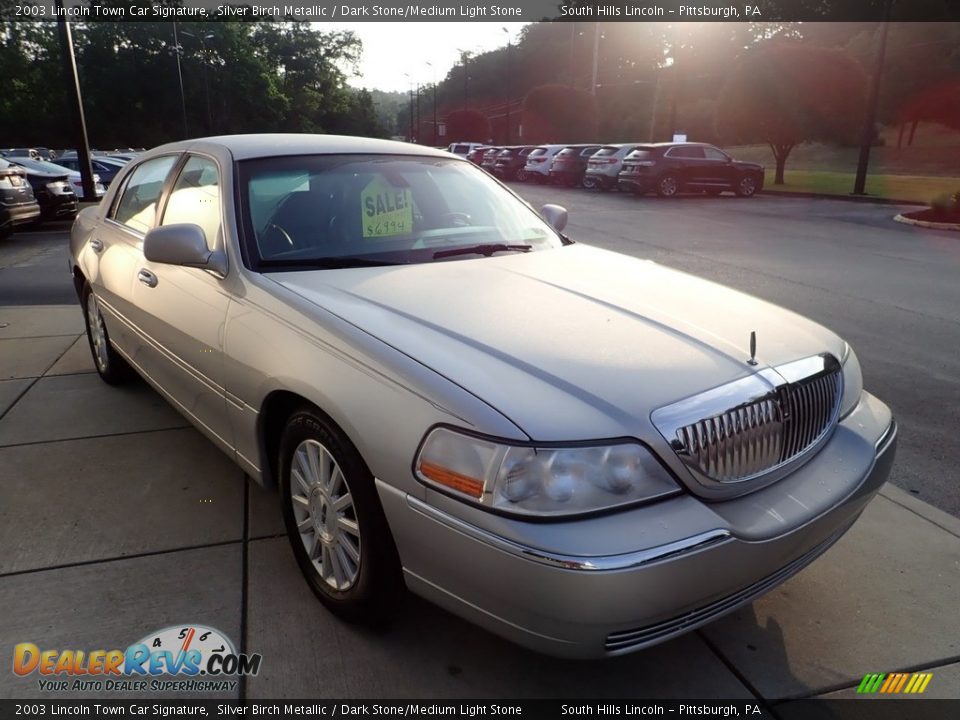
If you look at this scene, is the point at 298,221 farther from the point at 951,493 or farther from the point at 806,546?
the point at 951,493

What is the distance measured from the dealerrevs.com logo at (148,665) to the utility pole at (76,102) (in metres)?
15.2

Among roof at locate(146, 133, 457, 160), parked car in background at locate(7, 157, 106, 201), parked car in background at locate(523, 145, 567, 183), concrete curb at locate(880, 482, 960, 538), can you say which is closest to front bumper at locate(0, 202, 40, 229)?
parked car in background at locate(7, 157, 106, 201)

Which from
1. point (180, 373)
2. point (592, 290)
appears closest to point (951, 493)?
point (592, 290)

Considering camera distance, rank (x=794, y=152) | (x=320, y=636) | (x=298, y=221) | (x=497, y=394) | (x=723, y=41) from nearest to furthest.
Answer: (x=497, y=394) < (x=320, y=636) < (x=298, y=221) < (x=794, y=152) < (x=723, y=41)

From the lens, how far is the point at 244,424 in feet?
9.02

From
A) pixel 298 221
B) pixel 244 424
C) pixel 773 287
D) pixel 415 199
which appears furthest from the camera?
pixel 773 287

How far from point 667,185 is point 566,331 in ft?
66.8

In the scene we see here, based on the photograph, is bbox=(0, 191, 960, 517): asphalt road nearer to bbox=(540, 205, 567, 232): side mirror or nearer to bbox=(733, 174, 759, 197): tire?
bbox=(540, 205, 567, 232): side mirror

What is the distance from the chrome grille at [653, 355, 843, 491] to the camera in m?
1.98

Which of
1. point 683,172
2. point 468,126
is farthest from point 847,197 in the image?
point 468,126

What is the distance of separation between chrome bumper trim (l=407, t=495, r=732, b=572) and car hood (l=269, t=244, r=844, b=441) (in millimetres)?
282

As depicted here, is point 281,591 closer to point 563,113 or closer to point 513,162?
point 513,162

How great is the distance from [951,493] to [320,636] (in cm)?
302

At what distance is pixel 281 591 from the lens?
106 inches
